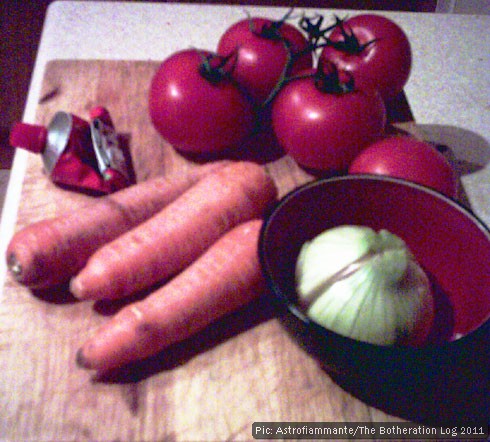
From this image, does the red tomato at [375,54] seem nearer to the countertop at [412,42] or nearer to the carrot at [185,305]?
the countertop at [412,42]

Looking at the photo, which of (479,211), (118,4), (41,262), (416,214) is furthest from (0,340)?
(118,4)

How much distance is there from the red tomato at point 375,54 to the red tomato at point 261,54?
6cm

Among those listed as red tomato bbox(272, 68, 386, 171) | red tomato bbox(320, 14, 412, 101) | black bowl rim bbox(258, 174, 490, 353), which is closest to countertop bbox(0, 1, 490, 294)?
red tomato bbox(320, 14, 412, 101)

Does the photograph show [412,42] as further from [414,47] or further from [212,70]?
[212,70]

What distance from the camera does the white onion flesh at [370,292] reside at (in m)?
0.46

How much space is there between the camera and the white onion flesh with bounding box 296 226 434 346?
0.46 metres

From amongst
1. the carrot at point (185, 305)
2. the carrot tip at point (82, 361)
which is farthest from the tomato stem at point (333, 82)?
the carrot tip at point (82, 361)

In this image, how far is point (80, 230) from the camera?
2.02 ft

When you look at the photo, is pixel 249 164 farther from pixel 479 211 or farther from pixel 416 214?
pixel 479 211

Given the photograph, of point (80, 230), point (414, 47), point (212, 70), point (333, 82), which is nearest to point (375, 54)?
point (333, 82)

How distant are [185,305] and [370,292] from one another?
0.70 ft

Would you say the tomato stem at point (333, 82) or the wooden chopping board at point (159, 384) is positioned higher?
the tomato stem at point (333, 82)

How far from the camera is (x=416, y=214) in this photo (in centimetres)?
55

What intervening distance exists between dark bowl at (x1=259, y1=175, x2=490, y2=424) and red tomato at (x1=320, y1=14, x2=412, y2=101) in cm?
29
